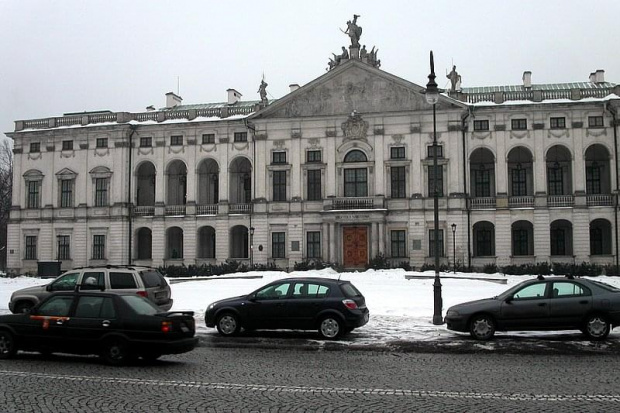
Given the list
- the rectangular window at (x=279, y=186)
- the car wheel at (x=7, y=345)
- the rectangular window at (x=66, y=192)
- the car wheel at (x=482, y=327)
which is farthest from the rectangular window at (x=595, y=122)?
the car wheel at (x=7, y=345)

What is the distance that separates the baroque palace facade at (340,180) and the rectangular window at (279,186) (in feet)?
0.28

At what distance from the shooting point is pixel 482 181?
5534 centimetres

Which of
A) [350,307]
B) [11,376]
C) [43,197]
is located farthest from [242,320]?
[43,197]

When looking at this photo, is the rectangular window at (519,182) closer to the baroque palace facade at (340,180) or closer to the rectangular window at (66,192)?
the baroque palace facade at (340,180)

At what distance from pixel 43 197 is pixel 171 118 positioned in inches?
534

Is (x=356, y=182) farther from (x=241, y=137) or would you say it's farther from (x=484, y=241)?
(x=484, y=241)

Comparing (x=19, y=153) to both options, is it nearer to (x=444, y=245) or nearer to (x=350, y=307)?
(x=444, y=245)

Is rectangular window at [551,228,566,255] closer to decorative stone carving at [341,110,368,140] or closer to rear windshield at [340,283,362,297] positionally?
decorative stone carving at [341,110,368,140]

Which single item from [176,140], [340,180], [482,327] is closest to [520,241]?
[340,180]

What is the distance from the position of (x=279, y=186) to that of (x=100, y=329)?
41324mm

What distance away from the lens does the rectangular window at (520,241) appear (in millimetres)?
54062

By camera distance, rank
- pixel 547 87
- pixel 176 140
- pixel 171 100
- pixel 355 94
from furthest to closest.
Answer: pixel 171 100 → pixel 547 87 → pixel 176 140 → pixel 355 94

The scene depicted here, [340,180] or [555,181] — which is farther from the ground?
[340,180]

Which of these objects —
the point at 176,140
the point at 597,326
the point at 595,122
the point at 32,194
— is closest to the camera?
the point at 597,326
